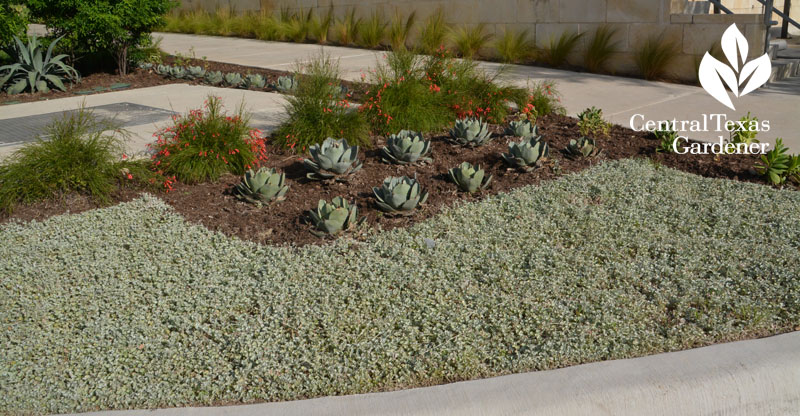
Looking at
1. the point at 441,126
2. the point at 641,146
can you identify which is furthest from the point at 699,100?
the point at 441,126

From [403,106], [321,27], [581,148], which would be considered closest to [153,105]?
[403,106]

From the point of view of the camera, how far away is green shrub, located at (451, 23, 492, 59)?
11500 mm

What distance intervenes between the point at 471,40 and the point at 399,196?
7461 millimetres

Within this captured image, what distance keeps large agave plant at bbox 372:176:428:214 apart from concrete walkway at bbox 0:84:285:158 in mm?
2283

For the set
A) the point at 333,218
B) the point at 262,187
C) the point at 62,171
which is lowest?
the point at 333,218

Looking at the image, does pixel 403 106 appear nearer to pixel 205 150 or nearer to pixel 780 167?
pixel 205 150

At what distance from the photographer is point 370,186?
5.38 metres

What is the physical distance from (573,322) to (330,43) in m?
12.2

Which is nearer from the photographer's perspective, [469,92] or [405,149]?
[405,149]

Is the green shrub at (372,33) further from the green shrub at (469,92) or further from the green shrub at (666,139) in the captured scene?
the green shrub at (666,139)

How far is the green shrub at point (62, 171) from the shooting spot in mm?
5020

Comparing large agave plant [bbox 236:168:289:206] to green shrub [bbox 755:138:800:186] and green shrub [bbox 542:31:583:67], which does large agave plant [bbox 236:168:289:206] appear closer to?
green shrub [bbox 755:138:800:186]

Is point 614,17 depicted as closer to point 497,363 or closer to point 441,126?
point 441,126

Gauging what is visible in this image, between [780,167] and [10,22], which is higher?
[10,22]
